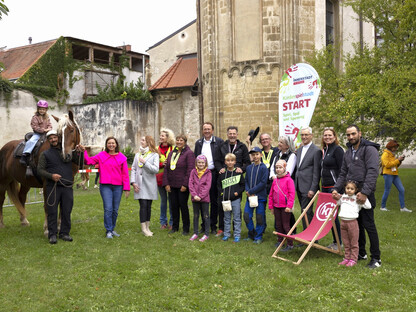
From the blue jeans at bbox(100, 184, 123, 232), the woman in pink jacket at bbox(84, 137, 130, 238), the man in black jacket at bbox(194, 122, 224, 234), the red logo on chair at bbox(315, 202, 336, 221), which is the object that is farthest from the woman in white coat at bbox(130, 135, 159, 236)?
the red logo on chair at bbox(315, 202, 336, 221)

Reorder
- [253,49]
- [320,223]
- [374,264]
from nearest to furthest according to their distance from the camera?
[374,264]
[320,223]
[253,49]

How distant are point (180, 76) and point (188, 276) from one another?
2314 cm

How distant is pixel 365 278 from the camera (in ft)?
17.6

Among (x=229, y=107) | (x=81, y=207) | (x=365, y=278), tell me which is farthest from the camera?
(x=229, y=107)

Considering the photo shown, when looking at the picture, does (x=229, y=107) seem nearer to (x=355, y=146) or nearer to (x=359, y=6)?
(x=359, y=6)

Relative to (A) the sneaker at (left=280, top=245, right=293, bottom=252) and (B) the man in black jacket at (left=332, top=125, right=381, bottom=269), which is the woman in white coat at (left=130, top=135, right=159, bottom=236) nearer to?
(A) the sneaker at (left=280, top=245, right=293, bottom=252)

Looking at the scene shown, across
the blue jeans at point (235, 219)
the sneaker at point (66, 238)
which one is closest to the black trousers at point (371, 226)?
the blue jeans at point (235, 219)

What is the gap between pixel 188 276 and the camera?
5.63 meters

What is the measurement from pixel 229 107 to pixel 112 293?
592 inches

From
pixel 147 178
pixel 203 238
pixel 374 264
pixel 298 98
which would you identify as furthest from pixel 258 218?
pixel 298 98

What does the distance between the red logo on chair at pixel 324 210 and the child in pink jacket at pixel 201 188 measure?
203 centimetres

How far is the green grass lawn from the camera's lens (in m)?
4.69

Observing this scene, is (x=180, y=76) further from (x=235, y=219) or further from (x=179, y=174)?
(x=235, y=219)

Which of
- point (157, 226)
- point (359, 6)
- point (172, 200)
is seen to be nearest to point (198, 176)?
point (172, 200)
